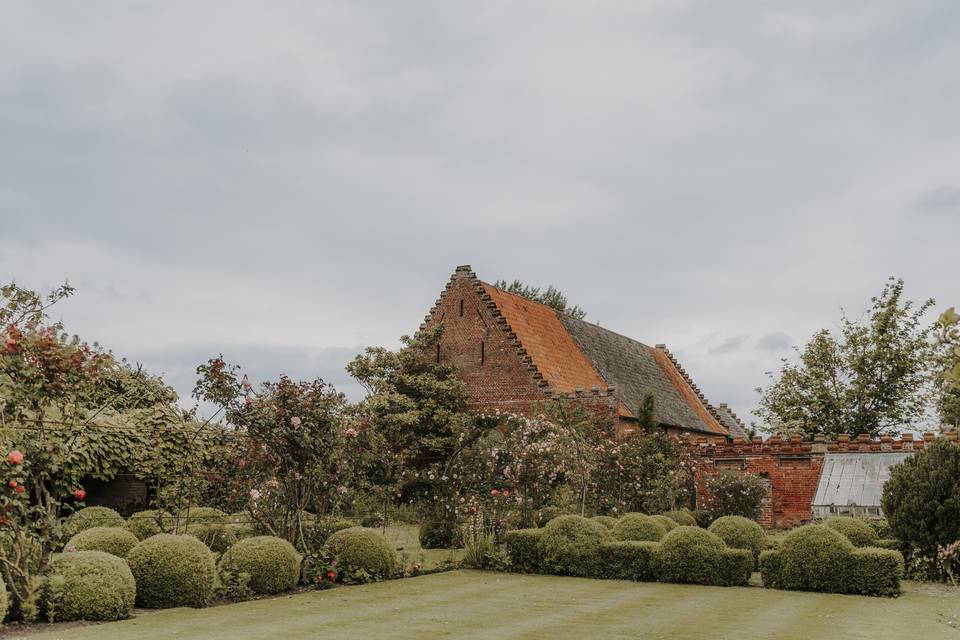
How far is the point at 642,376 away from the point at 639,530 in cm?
2090

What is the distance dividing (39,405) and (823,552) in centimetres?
1287

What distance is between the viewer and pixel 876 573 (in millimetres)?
15234

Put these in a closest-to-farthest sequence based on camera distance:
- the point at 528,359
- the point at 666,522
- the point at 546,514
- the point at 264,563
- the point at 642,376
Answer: the point at 264,563, the point at 666,522, the point at 546,514, the point at 528,359, the point at 642,376

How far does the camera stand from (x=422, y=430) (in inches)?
1220

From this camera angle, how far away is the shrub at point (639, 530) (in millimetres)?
18547

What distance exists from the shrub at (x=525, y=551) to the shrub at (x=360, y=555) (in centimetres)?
288

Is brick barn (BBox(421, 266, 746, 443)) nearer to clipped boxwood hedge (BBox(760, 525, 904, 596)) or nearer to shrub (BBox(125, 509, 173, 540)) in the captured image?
clipped boxwood hedge (BBox(760, 525, 904, 596))

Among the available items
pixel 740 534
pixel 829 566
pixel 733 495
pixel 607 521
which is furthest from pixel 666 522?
pixel 733 495

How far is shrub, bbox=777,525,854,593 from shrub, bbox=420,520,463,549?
26.4 feet

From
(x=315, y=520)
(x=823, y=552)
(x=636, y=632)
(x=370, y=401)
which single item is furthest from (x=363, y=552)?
(x=370, y=401)

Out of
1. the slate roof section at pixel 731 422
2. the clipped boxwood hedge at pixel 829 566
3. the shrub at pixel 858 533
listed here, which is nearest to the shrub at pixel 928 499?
the shrub at pixel 858 533

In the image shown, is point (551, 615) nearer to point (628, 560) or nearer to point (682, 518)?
point (628, 560)

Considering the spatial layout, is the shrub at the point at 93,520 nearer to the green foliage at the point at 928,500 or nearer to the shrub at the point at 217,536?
the shrub at the point at 217,536

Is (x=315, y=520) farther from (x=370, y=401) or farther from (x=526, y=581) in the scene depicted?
(x=370, y=401)
